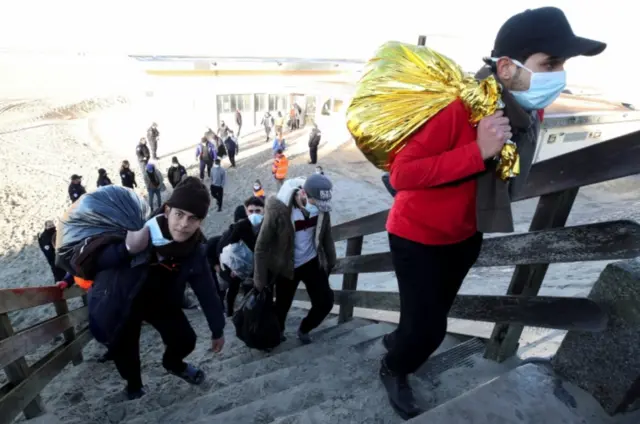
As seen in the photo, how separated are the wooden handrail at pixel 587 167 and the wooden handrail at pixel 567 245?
0.61 ft

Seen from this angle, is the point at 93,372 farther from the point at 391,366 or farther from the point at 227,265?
the point at 391,366

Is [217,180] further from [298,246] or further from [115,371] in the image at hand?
[298,246]

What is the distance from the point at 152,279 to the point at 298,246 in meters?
1.27

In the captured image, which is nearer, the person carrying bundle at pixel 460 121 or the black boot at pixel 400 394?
the person carrying bundle at pixel 460 121

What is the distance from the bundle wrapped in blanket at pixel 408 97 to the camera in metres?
1.58

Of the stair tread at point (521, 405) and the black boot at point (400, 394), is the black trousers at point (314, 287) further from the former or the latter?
the stair tread at point (521, 405)

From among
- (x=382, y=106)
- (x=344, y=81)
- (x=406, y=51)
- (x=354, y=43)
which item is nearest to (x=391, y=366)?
(x=382, y=106)

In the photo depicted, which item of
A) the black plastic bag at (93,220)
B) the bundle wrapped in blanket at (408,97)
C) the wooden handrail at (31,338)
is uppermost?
the bundle wrapped in blanket at (408,97)

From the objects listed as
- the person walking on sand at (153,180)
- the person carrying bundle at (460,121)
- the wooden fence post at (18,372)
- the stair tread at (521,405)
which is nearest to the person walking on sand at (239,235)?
the wooden fence post at (18,372)

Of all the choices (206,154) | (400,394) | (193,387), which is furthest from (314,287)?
(206,154)

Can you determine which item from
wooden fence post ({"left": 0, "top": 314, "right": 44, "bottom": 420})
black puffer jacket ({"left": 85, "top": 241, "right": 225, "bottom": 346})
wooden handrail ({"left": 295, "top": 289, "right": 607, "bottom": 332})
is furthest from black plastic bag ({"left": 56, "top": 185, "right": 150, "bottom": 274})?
wooden handrail ({"left": 295, "top": 289, "right": 607, "bottom": 332})

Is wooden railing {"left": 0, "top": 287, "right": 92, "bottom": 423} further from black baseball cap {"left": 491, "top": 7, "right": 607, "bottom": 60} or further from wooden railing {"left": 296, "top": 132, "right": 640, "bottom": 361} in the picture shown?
black baseball cap {"left": 491, "top": 7, "right": 607, "bottom": 60}

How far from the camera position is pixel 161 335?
286 centimetres

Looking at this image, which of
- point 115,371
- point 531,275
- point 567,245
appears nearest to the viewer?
point 567,245
